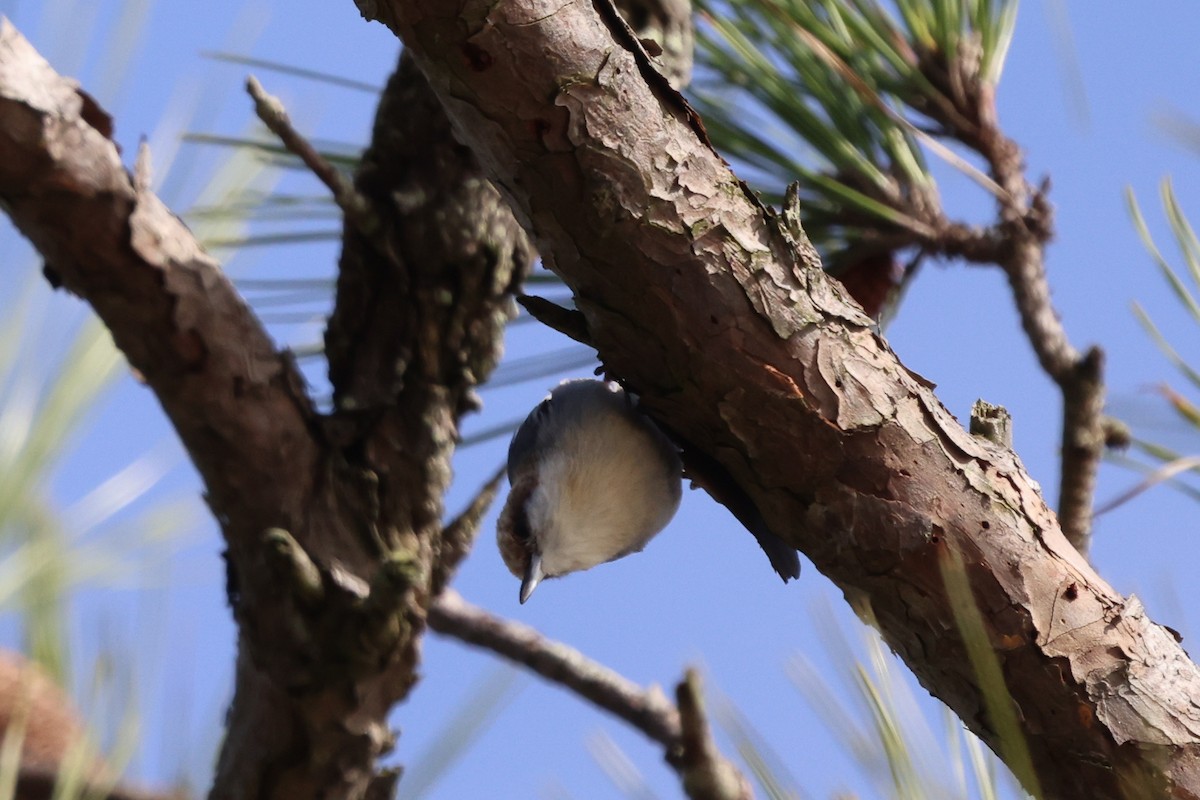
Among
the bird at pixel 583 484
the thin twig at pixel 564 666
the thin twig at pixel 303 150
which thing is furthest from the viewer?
the thin twig at pixel 564 666

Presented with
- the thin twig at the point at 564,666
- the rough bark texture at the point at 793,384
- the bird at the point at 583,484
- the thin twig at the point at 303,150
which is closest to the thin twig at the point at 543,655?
the thin twig at the point at 564,666

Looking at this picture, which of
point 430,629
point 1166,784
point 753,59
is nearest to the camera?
point 1166,784

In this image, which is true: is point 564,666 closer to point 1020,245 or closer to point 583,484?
point 583,484

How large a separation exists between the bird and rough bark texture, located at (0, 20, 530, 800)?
0.11 m

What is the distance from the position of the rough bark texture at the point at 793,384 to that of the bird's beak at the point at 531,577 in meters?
0.74

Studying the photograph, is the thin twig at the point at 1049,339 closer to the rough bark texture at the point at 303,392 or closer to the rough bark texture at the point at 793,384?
the rough bark texture at the point at 793,384

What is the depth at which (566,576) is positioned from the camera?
1841mm

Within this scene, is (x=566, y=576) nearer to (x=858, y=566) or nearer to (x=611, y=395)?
(x=611, y=395)

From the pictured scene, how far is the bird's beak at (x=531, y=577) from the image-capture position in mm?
1744

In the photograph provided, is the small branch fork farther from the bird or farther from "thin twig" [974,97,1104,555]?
the bird

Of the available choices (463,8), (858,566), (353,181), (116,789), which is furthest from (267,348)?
(858,566)

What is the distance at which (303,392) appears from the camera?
5.33 ft

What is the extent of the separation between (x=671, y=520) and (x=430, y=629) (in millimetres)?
489

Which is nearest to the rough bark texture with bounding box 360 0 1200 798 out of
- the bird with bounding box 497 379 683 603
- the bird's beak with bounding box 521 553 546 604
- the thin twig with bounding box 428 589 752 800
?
the bird with bounding box 497 379 683 603
